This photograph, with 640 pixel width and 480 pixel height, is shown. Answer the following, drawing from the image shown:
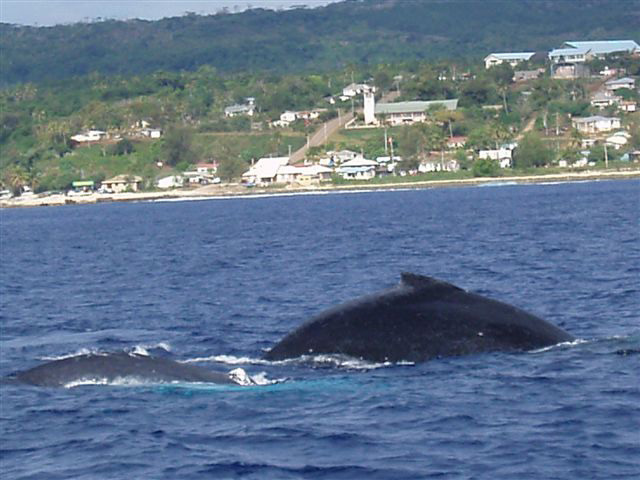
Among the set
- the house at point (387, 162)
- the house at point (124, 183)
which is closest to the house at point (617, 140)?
the house at point (387, 162)

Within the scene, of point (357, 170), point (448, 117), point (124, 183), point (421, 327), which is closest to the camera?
point (421, 327)

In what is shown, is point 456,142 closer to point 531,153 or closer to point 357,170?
point 357,170

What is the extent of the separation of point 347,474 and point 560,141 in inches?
6483

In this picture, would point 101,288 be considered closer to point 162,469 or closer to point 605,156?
point 162,469

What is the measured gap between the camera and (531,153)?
167m

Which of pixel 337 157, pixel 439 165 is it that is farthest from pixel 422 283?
pixel 337 157

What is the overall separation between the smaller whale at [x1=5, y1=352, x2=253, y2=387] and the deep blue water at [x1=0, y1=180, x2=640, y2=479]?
27 cm

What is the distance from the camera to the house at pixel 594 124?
186375mm

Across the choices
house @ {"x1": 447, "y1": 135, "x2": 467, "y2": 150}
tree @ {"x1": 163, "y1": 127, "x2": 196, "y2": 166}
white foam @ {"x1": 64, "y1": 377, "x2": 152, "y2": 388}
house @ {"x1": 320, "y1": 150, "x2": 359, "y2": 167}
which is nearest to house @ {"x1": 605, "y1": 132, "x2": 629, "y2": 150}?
house @ {"x1": 447, "y1": 135, "x2": 467, "y2": 150}

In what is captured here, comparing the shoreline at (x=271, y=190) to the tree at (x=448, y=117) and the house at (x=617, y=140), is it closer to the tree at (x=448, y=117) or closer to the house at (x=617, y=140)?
the house at (x=617, y=140)

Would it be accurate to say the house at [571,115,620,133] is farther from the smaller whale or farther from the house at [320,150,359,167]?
the smaller whale

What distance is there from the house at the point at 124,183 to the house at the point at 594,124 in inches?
2088

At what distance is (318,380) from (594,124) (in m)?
170

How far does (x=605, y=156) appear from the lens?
170625 mm
